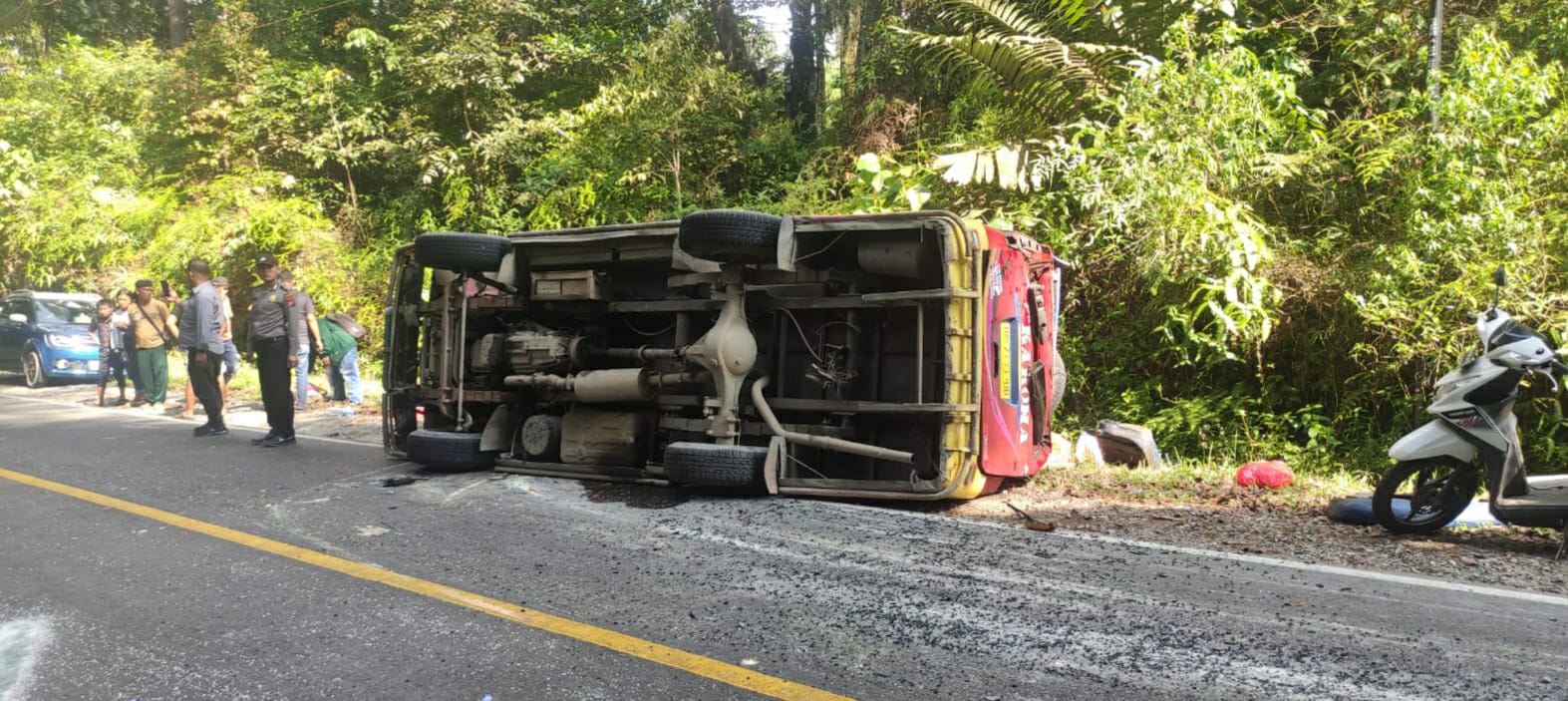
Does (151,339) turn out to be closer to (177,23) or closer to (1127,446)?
(1127,446)

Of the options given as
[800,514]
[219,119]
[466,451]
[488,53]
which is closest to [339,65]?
[219,119]

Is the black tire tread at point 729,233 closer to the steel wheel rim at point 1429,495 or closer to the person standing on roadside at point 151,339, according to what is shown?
the steel wheel rim at point 1429,495

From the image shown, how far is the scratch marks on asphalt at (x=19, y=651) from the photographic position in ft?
9.75

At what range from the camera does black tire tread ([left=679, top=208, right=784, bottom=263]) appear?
539 centimetres

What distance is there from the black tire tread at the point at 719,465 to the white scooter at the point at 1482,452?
11.0 feet

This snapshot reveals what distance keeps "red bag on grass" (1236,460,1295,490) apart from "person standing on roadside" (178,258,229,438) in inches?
366

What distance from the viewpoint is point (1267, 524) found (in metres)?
5.10

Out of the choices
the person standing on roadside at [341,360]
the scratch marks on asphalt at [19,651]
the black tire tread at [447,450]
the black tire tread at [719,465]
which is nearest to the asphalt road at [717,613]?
the scratch marks on asphalt at [19,651]

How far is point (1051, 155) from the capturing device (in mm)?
8523

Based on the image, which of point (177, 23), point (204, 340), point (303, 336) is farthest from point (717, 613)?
point (177, 23)

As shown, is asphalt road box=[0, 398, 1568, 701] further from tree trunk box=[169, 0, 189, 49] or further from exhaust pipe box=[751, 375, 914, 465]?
tree trunk box=[169, 0, 189, 49]

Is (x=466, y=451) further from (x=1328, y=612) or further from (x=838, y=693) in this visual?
(x=1328, y=612)

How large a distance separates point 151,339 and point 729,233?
35.6 ft

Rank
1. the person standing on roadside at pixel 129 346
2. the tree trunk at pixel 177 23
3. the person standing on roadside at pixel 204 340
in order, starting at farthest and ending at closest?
the tree trunk at pixel 177 23
the person standing on roadside at pixel 129 346
the person standing on roadside at pixel 204 340
